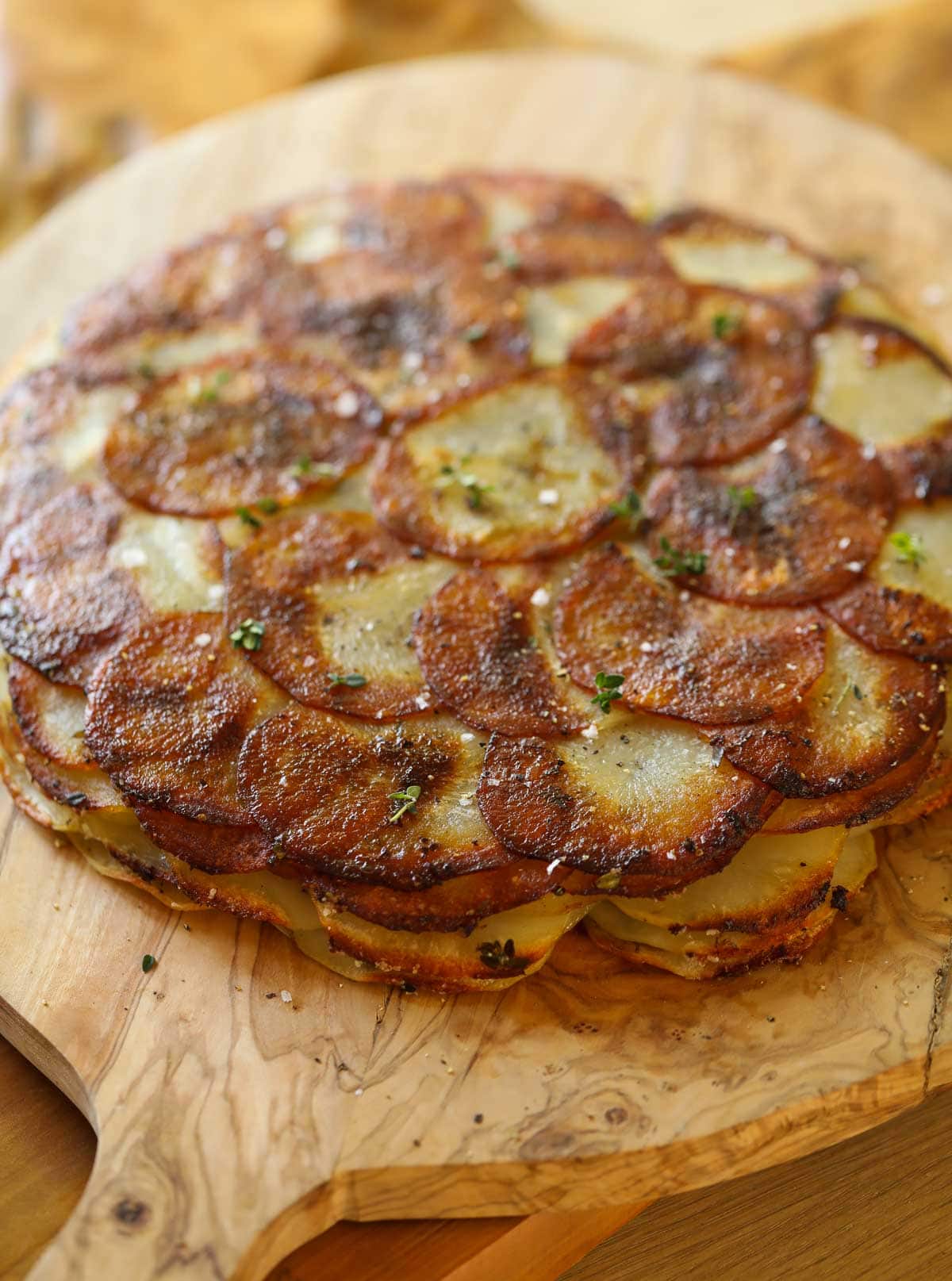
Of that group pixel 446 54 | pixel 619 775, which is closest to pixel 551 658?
pixel 619 775

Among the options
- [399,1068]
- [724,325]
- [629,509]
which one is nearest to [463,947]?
[399,1068]

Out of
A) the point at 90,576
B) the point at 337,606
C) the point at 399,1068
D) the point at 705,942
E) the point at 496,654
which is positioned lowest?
the point at 705,942

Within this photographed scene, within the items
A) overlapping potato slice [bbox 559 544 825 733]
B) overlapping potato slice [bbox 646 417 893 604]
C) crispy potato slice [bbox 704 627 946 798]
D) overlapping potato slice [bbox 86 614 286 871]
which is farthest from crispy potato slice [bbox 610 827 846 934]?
overlapping potato slice [bbox 86 614 286 871]

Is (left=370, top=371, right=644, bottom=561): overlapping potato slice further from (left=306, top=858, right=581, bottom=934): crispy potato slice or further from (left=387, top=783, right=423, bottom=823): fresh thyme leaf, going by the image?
(left=306, top=858, right=581, bottom=934): crispy potato slice

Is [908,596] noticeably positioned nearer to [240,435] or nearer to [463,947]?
[463,947]

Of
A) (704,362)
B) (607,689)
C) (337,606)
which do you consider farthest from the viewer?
(704,362)

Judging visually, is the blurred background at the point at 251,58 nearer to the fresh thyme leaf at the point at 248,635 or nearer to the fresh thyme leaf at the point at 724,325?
the fresh thyme leaf at the point at 724,325
